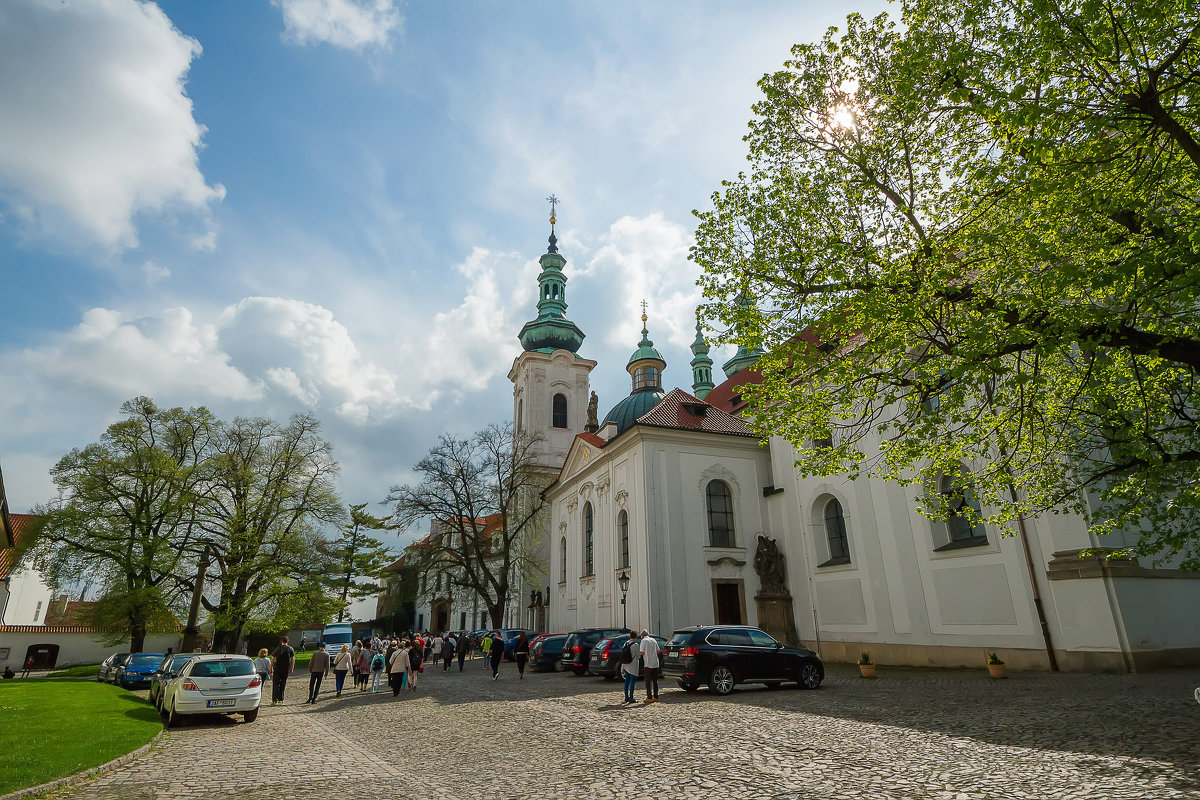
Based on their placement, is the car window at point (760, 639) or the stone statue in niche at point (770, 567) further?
the stone statue in niche at point (770, 567)

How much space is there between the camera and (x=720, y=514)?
96.7 feet

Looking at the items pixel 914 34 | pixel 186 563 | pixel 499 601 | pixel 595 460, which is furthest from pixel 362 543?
pixel 914 34

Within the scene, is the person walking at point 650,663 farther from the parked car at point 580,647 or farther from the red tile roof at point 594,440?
the red tile roof at point 594,440

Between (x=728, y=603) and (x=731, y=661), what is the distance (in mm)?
13639

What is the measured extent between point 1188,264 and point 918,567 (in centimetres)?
1473

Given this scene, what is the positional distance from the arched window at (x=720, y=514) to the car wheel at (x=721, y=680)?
44.8 ft

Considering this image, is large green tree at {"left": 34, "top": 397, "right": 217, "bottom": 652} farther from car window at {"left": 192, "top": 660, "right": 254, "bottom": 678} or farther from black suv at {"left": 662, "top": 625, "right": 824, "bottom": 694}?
black suv at {"left": 662, "top": 625, "right": 824, "bottom": 694}

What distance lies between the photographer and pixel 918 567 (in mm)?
20484

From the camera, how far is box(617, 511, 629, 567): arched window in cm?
3025

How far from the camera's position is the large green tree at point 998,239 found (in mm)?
8359

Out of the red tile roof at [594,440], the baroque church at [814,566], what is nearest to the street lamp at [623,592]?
the baroque church at [814,566]

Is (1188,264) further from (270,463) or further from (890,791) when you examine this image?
(270,463)

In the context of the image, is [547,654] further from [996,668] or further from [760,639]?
[996,668]

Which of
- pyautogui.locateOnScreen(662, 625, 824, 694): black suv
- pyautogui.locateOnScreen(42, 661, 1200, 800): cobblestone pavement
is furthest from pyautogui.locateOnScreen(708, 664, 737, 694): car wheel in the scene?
pyautogui.locateOnScreen(42, 661, 1200, 800): cobblestone pavement
